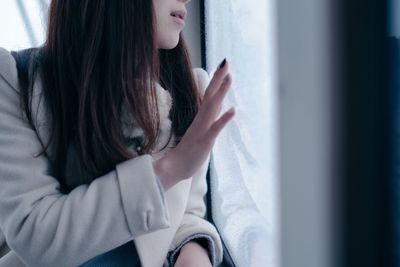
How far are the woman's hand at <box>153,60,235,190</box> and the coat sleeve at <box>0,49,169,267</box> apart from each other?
2 centimetres

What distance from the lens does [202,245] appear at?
642 millimetres

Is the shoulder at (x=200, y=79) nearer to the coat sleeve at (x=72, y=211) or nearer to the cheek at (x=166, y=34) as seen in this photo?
the cheek at (x=166, y=34)

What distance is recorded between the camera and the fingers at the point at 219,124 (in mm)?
434

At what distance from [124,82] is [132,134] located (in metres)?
0.08

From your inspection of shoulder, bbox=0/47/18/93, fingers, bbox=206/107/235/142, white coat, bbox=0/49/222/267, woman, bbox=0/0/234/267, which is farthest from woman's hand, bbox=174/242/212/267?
shoulder, bbox=0/47/18/93

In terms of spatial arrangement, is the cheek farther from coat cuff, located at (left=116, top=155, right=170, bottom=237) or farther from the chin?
coat cuff, located at (left=116, top=155, right=170, bottom=237)

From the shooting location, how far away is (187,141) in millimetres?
473

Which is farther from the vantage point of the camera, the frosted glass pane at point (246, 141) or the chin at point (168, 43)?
the chin at point (168, 43)

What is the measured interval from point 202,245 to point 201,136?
10.0 inches

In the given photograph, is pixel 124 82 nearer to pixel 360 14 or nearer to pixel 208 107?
pixel 208 107

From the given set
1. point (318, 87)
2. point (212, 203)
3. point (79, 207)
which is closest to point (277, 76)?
point (318, 87)

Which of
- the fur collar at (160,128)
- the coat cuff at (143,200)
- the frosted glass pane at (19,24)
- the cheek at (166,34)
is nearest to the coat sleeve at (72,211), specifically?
the coat cuff at (143,200)

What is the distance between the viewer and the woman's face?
22.9 inches

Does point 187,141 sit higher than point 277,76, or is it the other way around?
point 277,76
